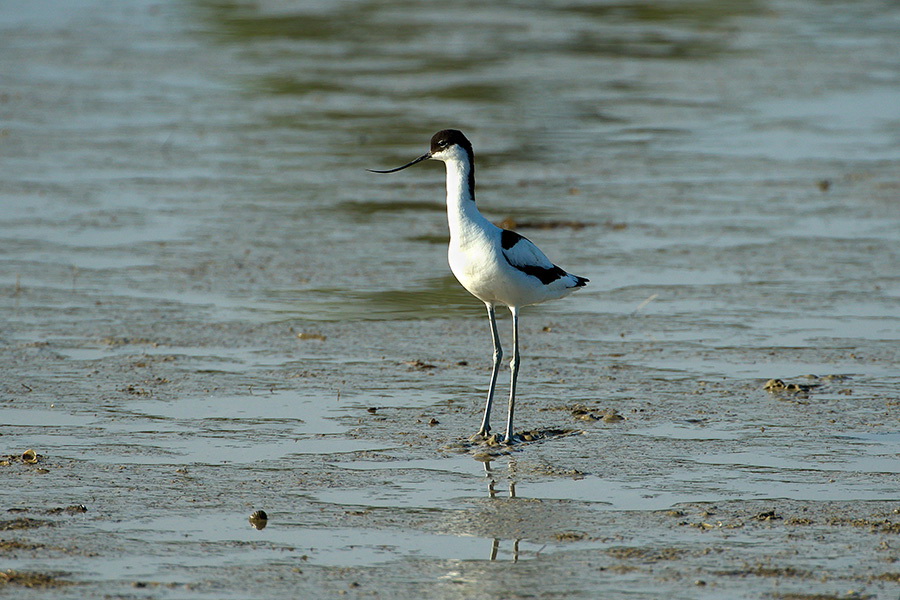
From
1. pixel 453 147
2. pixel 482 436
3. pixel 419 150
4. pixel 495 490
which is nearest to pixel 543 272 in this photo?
pixel 453 147

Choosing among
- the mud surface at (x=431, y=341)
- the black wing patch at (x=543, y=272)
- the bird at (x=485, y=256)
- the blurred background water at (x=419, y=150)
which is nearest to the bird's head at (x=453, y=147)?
the bird at (x=485, y=256)

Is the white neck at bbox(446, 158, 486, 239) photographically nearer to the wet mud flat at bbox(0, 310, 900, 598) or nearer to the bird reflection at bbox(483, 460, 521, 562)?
the wet mud flat at bbox(0, 310, 900, 598)

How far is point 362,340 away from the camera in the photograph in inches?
348

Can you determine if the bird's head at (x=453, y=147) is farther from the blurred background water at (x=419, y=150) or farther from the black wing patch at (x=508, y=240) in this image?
the blurred background water at (x=419, y=150)

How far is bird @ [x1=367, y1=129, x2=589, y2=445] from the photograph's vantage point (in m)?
7.03

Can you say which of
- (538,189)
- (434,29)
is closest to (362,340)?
(538,189)

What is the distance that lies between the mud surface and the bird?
2.16 feet

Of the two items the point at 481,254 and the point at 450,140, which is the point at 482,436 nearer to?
the point at 481,254

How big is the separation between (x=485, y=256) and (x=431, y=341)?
75.7 inches

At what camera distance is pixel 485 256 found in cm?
700

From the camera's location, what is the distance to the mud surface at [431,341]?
18.1 feet

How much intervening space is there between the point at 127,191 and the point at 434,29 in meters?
12.4

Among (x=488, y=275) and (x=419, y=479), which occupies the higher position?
(x=488, y=275)

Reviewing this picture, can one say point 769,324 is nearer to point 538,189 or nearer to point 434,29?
point 538,189
